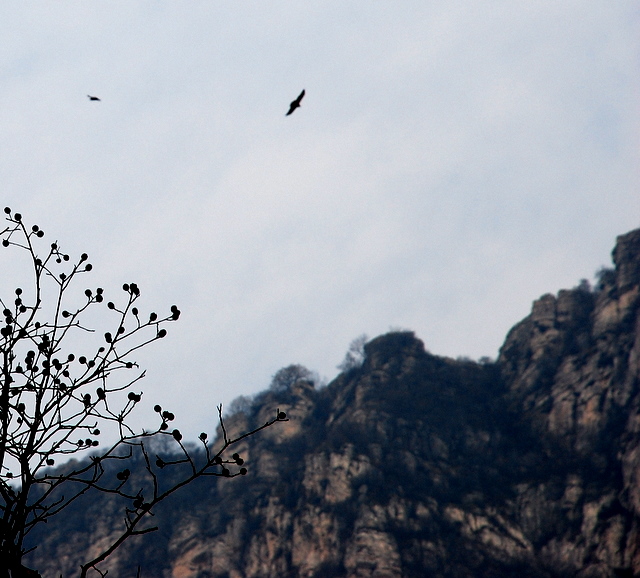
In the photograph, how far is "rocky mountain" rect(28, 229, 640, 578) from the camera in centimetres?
7219

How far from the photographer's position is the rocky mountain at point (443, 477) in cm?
7219

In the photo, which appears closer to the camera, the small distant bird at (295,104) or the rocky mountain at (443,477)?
the small distant bird at (295,104)

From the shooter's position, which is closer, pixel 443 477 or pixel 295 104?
pixel 295 104

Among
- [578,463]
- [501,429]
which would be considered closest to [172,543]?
[501,429]

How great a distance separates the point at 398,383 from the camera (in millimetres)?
101125

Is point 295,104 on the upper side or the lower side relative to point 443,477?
lower

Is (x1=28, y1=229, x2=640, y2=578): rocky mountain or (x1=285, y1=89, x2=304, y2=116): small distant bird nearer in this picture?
(x1=285, y1=89, x2=304, y2=116): small distant bird

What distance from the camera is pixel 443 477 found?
273 ft

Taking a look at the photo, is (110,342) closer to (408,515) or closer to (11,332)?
(11,332)

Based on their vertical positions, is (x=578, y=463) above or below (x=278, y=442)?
below

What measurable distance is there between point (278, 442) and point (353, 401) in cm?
1309

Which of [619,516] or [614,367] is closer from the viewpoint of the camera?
[619,516]

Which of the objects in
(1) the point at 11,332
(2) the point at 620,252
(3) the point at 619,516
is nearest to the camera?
(1) the point at 11,332

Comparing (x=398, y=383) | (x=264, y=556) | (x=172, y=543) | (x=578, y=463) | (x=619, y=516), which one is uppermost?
(x=398, y=383)
